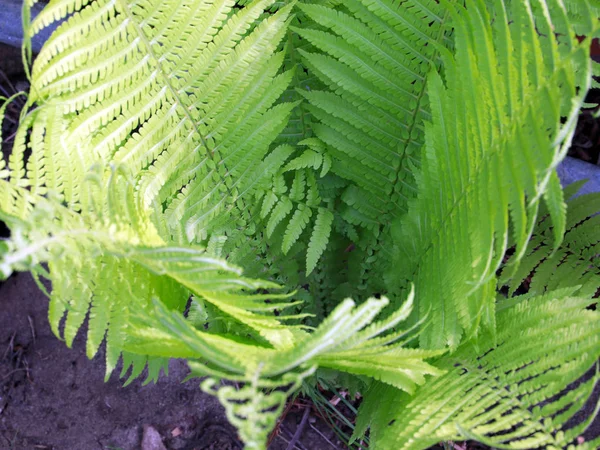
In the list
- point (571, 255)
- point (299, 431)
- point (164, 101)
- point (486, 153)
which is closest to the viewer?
point (486, 153)

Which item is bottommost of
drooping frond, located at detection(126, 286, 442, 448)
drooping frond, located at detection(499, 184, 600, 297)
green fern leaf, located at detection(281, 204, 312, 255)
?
green fern leaf, located at detection(281, 204, 312, 255)

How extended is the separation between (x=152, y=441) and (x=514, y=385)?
3.67 feet

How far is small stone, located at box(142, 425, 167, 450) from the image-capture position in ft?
5.01

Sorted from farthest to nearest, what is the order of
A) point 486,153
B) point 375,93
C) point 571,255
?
point 571,255 < point 375,93 < point 486,153

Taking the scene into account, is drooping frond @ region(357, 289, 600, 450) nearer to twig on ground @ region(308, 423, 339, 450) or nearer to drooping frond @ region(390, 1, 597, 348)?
drooping frond @ region(390, 1, 597, 348)

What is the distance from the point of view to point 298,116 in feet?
4.08

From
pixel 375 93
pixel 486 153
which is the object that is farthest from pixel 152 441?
pixel 486 153

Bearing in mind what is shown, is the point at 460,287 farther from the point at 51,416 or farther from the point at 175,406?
the point at 51,416

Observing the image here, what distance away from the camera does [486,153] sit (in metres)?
0.78

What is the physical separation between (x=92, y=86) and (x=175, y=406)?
1.04 m

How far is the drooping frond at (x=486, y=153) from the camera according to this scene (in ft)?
2.16

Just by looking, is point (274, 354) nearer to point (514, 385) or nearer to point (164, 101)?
point (514, 385)

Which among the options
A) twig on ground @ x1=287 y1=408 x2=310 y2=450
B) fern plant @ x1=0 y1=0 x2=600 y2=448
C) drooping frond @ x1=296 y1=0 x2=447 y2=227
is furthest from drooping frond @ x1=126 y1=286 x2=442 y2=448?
twig on ground @ x1=287 y1=408 x2=310 y2=450

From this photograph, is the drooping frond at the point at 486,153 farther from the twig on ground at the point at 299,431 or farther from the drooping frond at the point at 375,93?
the twig on ground at the point at 299,431
